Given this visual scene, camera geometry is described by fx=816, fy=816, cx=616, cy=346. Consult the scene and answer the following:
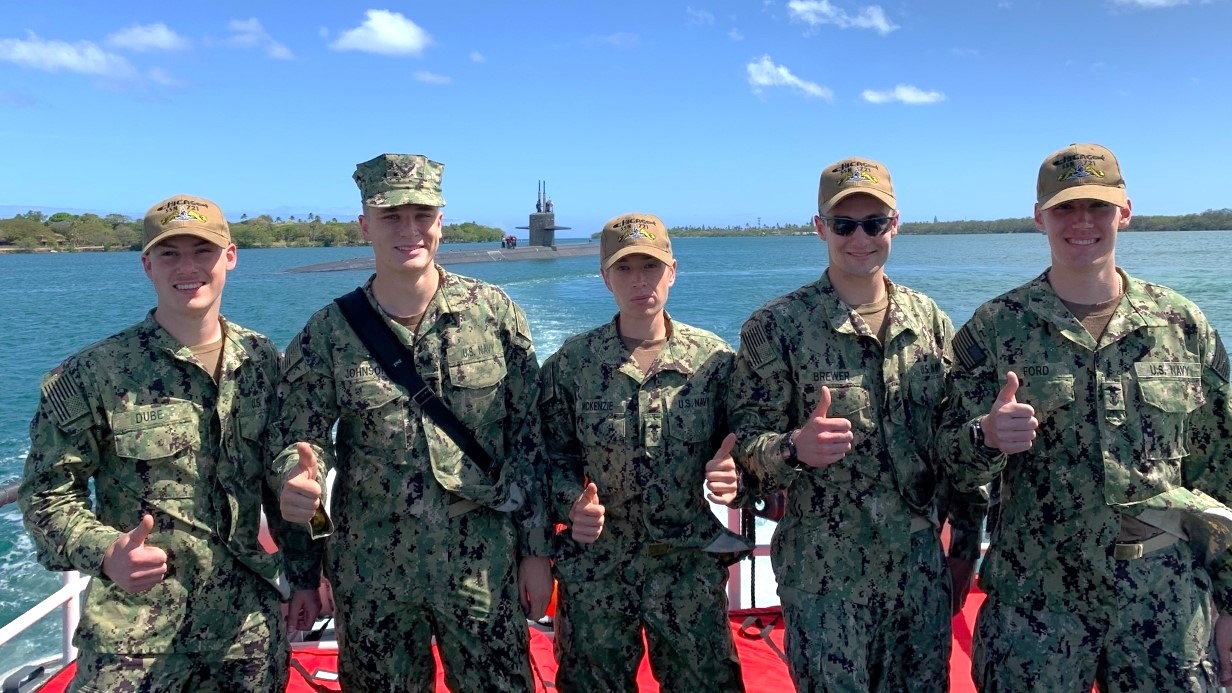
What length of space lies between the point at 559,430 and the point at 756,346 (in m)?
0.78

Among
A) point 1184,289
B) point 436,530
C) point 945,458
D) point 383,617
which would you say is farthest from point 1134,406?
point 1184,289

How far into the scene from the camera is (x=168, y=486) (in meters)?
2.49

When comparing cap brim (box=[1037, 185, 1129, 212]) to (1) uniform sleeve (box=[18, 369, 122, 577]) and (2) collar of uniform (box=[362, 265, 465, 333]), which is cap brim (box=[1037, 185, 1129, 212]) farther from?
(1) uniform sleeve (box=[18, 369, 122, 577])

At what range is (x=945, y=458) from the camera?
2572 mm

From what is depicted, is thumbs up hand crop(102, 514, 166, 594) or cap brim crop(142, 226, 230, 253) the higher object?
cap brim crop(142, 226, 230, 253)

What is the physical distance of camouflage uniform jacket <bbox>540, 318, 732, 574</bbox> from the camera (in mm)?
2850

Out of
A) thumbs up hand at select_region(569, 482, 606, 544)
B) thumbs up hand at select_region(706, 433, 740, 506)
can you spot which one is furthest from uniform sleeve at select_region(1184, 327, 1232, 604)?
thumbs up hand at select_region(569, 482, 606, 544)

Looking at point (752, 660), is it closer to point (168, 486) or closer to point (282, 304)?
point (168, 486)

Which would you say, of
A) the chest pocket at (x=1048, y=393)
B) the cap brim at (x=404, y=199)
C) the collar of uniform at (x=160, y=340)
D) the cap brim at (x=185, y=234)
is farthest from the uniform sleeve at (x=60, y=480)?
the chest pocket at (x=1048, y=393)

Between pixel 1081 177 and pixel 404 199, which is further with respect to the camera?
pixel 404 199

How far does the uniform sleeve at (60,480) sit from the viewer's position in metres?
2.35

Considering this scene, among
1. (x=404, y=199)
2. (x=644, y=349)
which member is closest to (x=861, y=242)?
(x=644, y=349)

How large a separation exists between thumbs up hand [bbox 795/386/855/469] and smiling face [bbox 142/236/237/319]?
1843 mm

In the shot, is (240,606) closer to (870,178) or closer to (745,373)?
(745,373)
